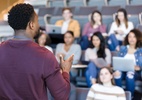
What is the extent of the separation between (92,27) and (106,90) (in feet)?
4.76

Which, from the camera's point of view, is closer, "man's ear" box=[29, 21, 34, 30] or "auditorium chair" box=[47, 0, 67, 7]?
"man's ear" box=[29, 21, 34, 30]

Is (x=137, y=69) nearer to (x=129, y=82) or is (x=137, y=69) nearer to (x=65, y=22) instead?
(x=129, y=82)

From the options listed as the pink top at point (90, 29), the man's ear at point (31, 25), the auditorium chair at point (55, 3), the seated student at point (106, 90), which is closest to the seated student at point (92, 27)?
the pink top at point (90, 29)

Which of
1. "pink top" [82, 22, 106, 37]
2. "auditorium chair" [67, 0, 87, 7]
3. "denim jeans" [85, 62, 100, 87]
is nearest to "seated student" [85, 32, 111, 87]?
"denim jeans" [85, 62, 100, 87]

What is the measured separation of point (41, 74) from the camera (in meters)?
1.03

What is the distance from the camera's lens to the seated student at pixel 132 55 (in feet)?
9.53

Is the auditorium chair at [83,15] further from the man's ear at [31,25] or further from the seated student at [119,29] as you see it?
the man's ear at [31,25]

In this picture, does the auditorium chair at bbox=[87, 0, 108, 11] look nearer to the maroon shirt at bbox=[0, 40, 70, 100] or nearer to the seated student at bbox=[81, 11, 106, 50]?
the seated student at bbox=[81, 11, 106, 50]

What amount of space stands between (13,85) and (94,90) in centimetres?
146

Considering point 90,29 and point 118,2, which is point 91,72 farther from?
point 118,2

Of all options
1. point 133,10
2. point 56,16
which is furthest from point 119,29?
point 56,16

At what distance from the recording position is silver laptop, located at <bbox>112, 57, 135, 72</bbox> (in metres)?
2.85

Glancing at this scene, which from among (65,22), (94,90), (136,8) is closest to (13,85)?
(94,90)

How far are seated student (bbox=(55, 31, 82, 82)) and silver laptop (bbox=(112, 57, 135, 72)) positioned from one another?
1.66 ft
